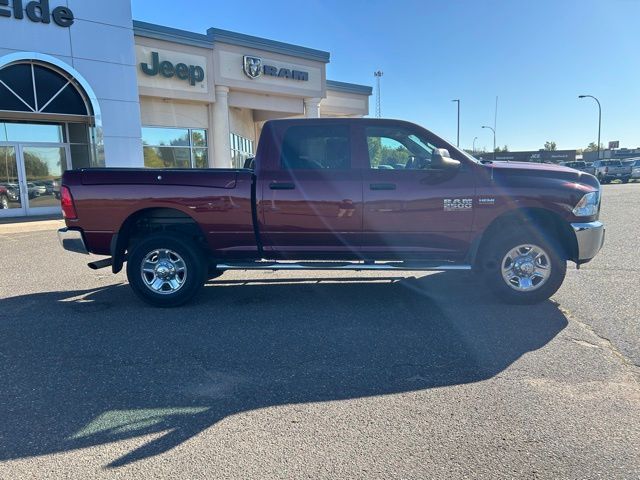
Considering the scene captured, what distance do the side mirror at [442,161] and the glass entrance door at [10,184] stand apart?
15726mm

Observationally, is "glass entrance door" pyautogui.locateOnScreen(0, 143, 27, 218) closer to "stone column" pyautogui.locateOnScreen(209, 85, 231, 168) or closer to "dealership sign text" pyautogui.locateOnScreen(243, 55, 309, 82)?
"stone column" pyautogui.locateOnScreen(209, 85, 231, 168)

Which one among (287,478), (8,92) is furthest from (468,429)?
(8,92)

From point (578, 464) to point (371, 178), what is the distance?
3.55 m

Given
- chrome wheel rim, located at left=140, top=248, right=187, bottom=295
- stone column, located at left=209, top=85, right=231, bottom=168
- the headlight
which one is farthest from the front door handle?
stone column, located at left=209, top=85, right=231, bottom=168

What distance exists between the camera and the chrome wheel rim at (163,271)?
566 cm

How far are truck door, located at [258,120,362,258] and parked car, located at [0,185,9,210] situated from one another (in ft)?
46.5

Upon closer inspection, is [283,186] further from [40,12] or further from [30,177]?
→ [30,177]

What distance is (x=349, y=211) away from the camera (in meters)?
5.51

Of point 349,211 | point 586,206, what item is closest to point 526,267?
point 586,206

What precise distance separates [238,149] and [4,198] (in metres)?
10.5

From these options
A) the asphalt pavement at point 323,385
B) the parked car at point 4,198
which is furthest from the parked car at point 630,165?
the parked car at point 4,198

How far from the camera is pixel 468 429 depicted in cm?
304

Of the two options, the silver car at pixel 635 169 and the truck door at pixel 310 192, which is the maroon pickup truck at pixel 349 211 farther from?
the silver car at pixel 635 169

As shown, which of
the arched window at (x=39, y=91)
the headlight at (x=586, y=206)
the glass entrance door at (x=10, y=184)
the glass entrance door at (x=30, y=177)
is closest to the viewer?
the headlight at (x=586, y=206)
